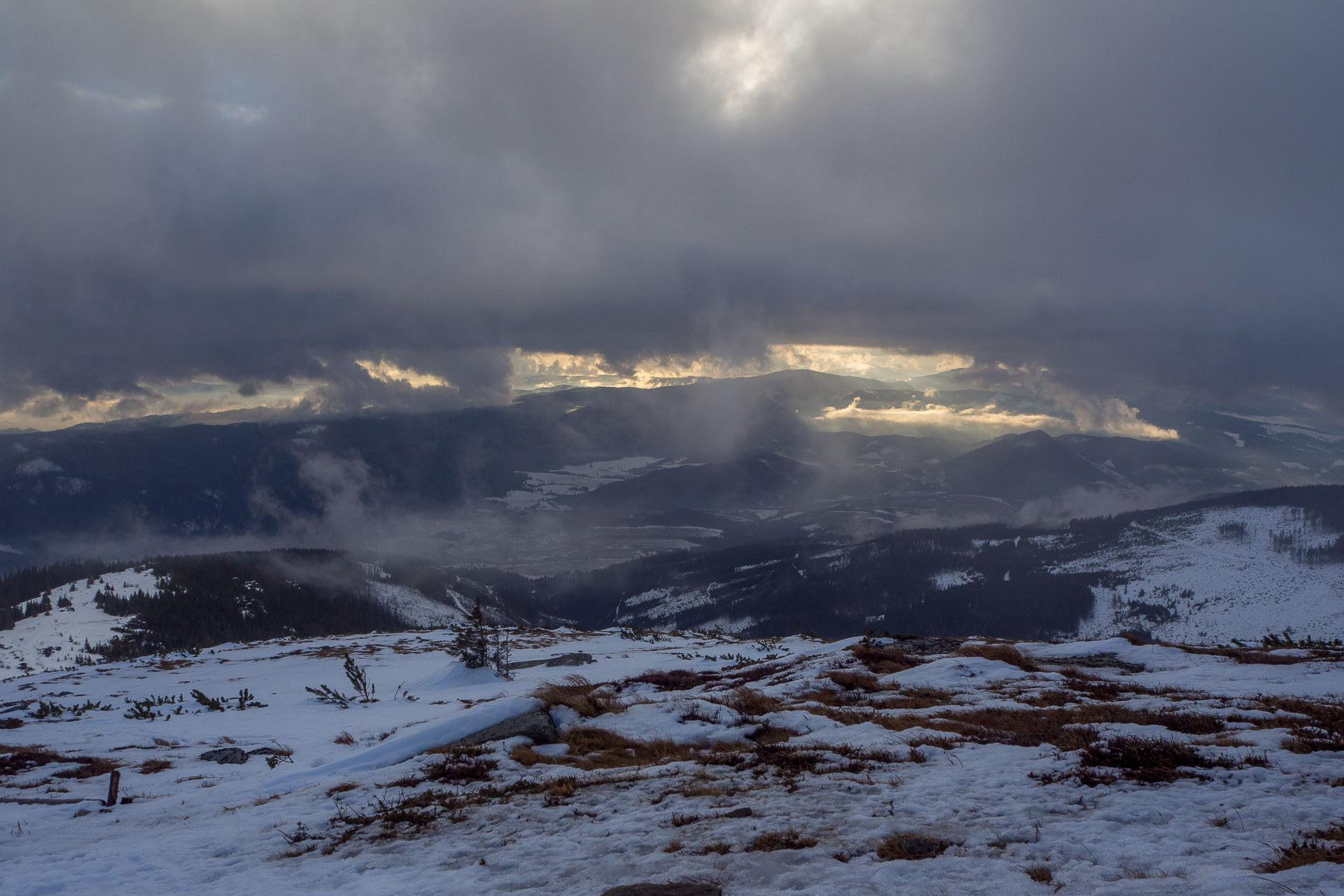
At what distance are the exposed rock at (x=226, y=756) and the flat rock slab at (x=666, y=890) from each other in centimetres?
1717

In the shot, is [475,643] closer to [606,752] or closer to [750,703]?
[750,703]

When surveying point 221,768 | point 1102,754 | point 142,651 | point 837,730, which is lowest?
point 142,651

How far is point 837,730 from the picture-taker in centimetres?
1488

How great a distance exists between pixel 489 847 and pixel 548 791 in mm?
2319

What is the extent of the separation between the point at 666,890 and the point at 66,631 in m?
154

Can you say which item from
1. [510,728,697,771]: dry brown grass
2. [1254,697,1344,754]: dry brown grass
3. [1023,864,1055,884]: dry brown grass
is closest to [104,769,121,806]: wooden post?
[510,728,697,771]: dry brown grass

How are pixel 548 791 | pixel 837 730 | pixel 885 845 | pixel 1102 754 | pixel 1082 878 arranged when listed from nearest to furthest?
pixel 1082 878
pixel 885 845
pixel 1102 754
pixel 548 791
pixel 837 730

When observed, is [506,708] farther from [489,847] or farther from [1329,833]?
[1329,833]

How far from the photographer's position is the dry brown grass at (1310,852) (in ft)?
20.2

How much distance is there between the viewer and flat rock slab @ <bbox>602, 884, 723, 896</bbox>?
713 cm

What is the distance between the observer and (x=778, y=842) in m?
8.43

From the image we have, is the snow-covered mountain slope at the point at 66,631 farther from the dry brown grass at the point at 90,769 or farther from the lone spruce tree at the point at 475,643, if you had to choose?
the dry brown grass at the point at 90,769

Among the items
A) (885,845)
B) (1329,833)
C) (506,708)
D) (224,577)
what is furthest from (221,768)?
(224,577)

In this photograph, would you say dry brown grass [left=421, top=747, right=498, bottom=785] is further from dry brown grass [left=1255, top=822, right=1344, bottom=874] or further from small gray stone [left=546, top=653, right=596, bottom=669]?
small gray stone [left=546, top=653, right=596, bottom=669]
